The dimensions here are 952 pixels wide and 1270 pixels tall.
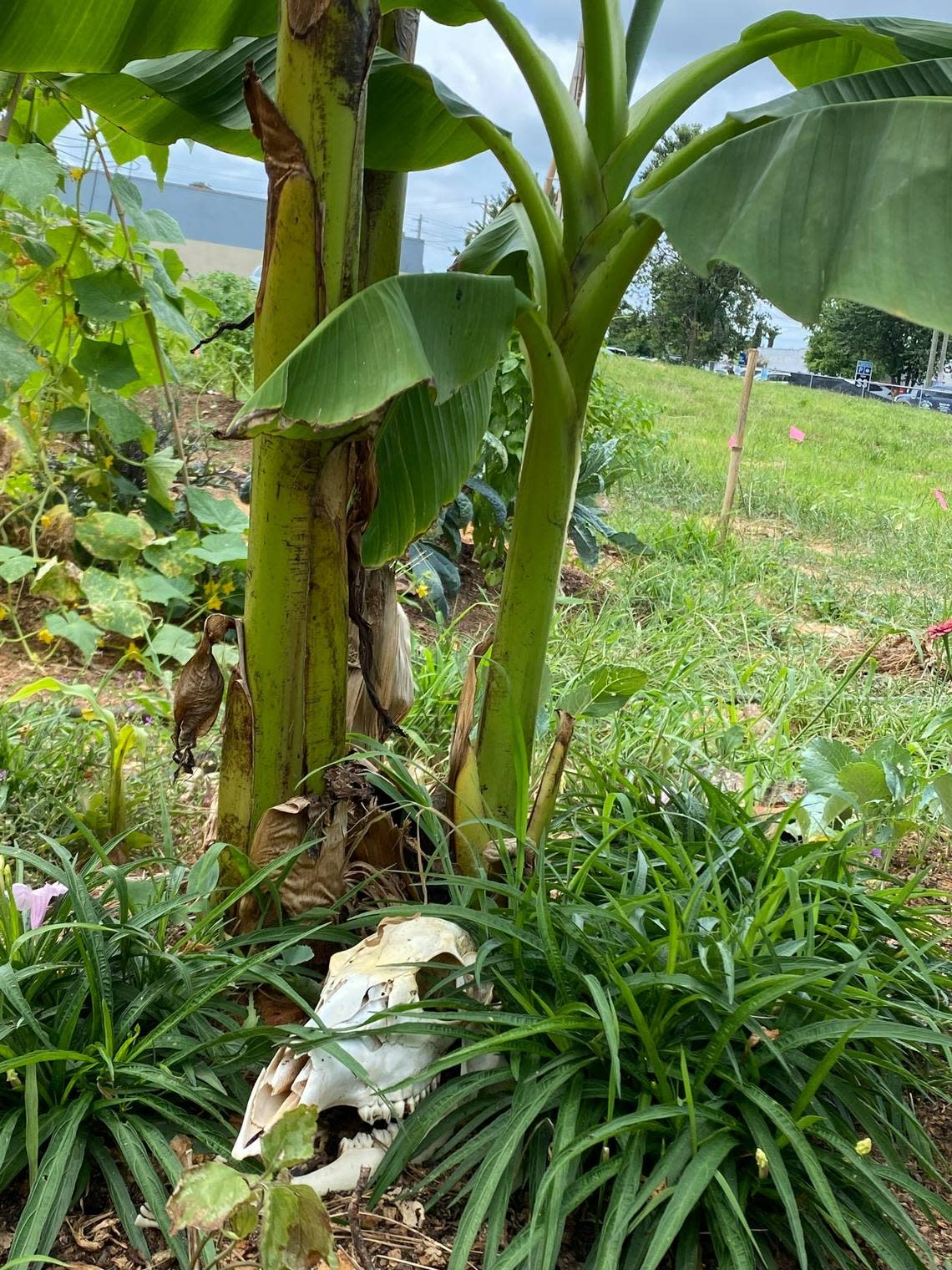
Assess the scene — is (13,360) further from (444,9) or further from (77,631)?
(444,9)

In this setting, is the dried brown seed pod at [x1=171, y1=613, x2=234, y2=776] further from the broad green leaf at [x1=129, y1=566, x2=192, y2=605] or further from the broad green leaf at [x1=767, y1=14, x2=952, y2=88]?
the broad green leaf at [x1=129, y1=566, x2=192, y2=605]

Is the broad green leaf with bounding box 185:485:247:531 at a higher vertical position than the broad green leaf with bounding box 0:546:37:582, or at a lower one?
higher

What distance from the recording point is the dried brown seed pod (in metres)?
1.42

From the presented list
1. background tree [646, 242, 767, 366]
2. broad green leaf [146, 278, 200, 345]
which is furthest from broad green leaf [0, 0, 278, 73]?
background tree [646, 242, 767, 366]

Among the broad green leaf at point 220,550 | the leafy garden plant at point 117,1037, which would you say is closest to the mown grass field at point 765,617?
the broad green leaf at point 220,550

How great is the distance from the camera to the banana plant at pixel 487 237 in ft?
3.58

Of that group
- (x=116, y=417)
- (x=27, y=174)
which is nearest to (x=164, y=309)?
(x=116, y=417)


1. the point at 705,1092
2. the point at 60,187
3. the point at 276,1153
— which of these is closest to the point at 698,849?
the point at 705,1092

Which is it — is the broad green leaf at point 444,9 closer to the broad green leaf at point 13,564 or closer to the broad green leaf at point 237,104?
the broad green leaf at point 237,104

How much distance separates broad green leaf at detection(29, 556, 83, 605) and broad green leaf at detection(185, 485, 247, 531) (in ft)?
1.43

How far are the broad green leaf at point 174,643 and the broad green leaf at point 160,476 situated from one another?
0.65m

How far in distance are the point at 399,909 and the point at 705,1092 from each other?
0.43 m

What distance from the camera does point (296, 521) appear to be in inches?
51.7

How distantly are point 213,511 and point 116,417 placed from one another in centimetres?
43
